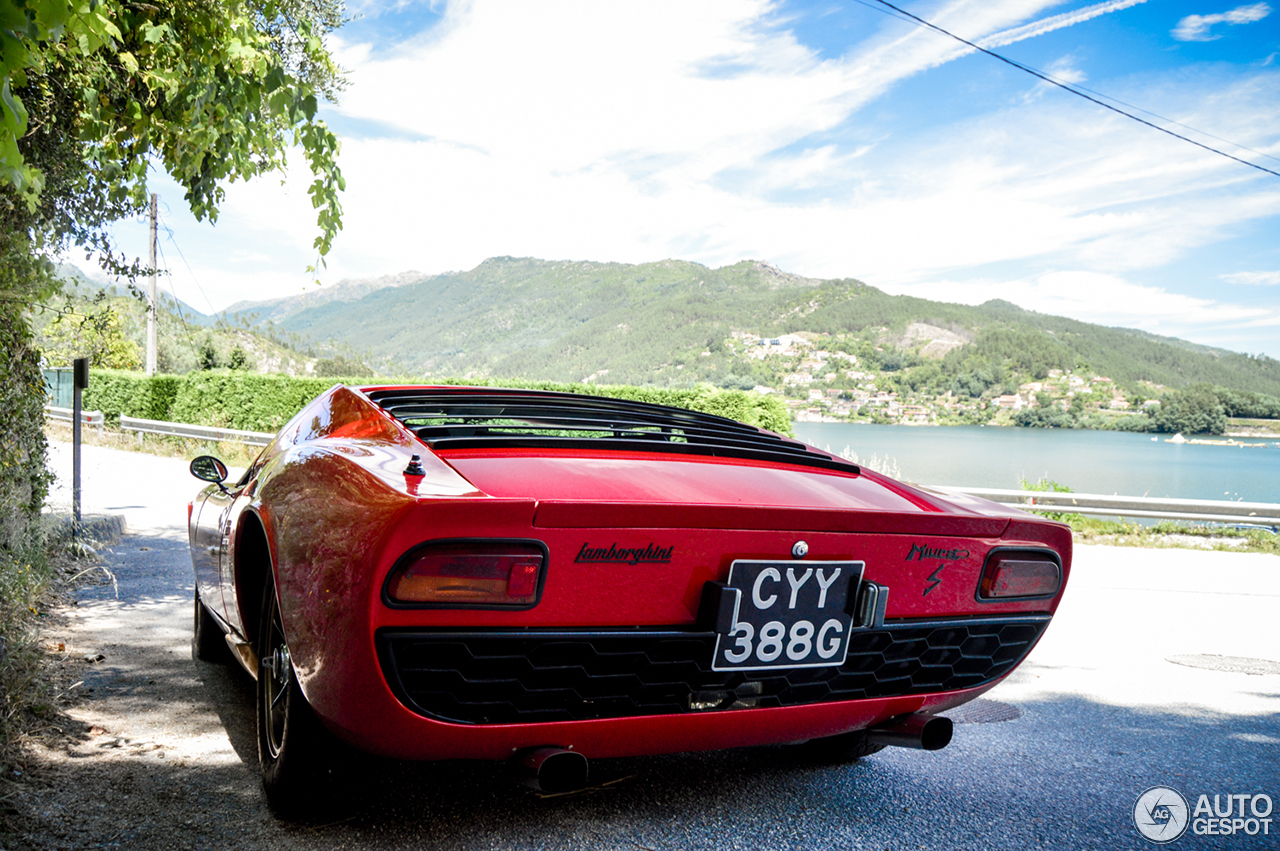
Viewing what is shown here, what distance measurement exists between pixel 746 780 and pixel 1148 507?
969 cm

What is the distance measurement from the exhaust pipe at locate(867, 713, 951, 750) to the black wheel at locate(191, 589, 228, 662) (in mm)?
2914

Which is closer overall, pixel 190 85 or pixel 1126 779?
pixel 1126 779

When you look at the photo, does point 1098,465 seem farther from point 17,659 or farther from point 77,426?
point 17,659

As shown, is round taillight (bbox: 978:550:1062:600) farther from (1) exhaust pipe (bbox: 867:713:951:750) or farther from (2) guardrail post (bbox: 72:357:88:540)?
(2) guardrail post (bbox: 72:357:88:540)

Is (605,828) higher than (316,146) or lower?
lower

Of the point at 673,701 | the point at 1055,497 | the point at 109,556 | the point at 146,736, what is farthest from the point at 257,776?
the point at 1055,497

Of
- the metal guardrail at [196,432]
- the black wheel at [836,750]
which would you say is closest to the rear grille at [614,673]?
the black wheel at [836,750]

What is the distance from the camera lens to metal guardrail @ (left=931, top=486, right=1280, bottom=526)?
9742 millimetres

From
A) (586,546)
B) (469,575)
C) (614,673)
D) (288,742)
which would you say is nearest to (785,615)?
(614,673)

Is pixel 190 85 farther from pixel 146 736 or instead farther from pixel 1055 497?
pixel 1055 497

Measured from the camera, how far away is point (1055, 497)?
1030 centimetres

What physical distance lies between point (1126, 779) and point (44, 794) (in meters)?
3.38

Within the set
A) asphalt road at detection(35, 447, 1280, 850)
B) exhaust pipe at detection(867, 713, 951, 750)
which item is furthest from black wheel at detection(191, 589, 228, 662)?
exhaust pipe at detection(867, 713, 951, 750)

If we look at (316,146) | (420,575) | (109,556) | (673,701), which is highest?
(316,146)
